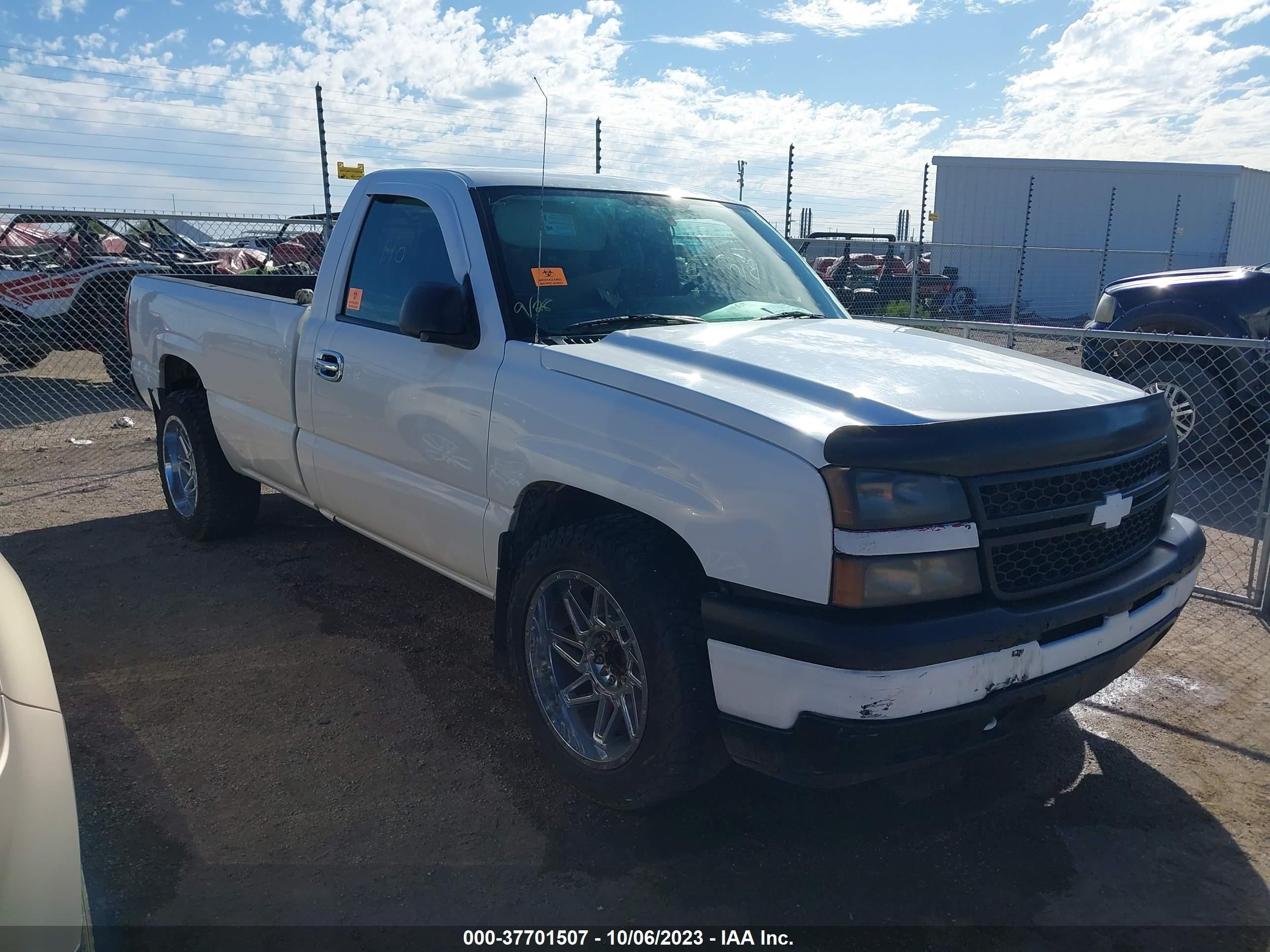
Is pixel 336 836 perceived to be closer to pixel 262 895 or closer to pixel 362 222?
pixel 262 895

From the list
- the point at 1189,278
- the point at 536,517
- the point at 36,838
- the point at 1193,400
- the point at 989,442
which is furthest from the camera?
the point at 1189,278

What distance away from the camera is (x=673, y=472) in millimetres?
2760

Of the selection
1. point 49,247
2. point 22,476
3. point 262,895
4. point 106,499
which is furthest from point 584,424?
point 49,247

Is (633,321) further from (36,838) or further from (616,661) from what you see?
(36,838)

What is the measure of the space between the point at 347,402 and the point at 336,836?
1812 millimetres

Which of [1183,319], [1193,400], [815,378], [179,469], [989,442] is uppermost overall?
[815,378]

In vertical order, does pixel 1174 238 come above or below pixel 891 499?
above

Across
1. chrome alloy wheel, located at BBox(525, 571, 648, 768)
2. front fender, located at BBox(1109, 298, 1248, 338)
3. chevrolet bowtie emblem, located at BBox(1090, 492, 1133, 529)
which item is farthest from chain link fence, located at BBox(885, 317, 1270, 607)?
chrome alloy wheel, located at BBox(525, 571, 648, 768)

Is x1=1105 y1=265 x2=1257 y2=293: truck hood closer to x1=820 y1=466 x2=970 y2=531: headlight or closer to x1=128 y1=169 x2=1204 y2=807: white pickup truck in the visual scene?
x1=128 y1=169 x2=1204 y2=807: white pickup truck

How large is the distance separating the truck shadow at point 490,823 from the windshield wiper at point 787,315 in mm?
1715

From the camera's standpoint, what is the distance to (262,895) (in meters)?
2.79

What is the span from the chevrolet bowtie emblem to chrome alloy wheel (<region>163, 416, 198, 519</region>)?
4784mm

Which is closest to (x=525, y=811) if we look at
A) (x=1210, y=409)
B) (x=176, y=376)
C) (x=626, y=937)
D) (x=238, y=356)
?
(x=626, y=937)

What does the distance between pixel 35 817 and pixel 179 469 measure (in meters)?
4.48
